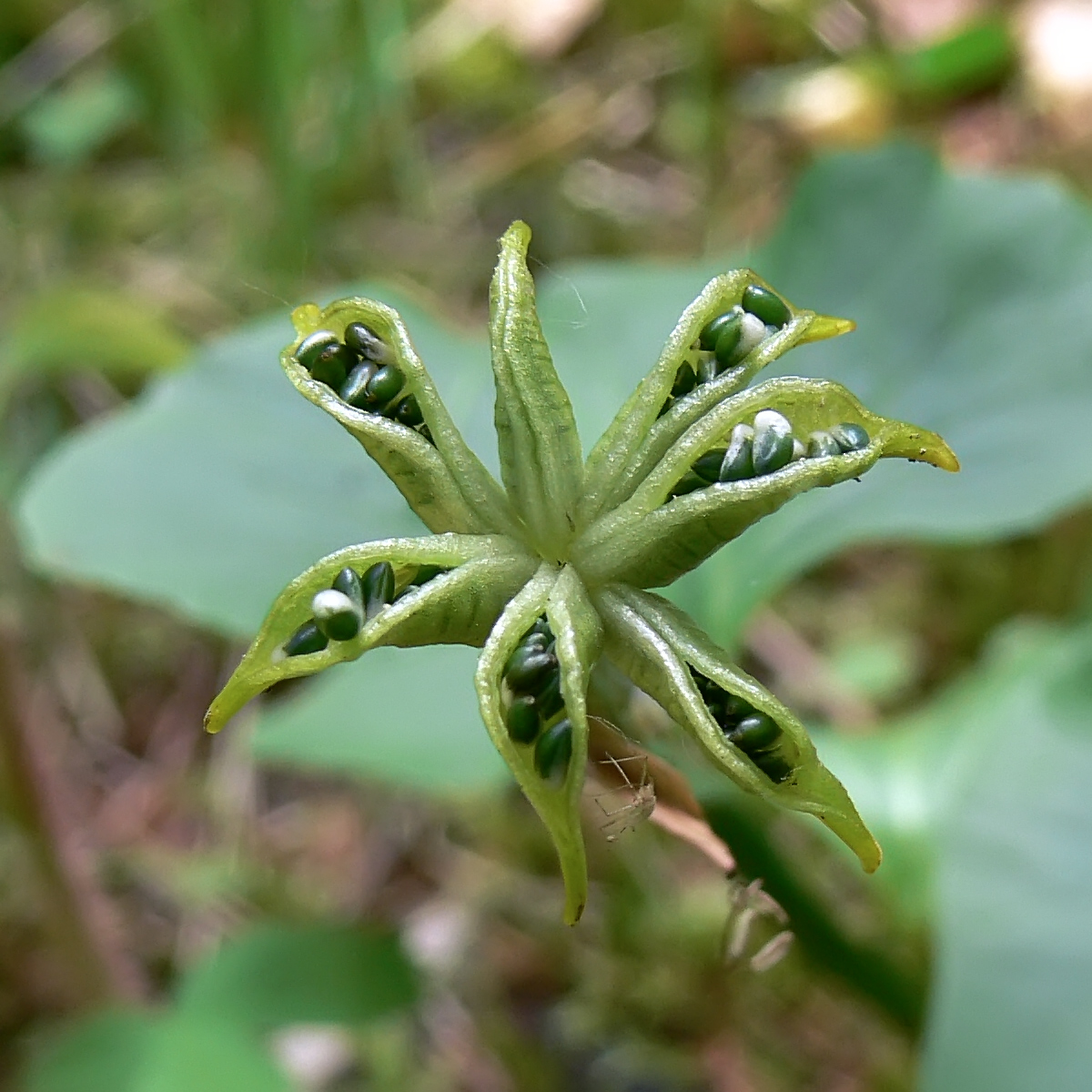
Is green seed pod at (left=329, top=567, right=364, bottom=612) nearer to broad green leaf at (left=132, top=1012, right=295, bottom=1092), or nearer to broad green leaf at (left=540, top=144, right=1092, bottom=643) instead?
broad green leaf at (left=540, top=144, right=1092, bottom=643)

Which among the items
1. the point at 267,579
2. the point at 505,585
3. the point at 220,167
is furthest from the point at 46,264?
the point at 505,585

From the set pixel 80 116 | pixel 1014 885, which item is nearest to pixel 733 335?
pixel 1014 885

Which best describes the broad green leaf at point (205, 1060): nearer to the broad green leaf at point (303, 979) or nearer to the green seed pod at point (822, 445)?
the broad green leaf at point (303, 979)

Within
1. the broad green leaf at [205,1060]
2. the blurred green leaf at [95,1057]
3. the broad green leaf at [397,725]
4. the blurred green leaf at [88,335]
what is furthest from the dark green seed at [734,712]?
the blurred green leaf at [88,335]

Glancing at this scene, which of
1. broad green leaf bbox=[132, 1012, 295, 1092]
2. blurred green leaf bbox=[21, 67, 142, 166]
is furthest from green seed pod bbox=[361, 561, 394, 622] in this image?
blurred green leaf bbox=[21, 67, 142, 166]

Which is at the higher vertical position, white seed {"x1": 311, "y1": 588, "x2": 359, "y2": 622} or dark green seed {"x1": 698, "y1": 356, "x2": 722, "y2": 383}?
dark green seed {"x1": 698, "y1": 356, "x2": 722, "y2": 383}

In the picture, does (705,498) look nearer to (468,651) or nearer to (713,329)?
(713,329)

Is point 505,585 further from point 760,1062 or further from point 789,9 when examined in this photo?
point 789,9
